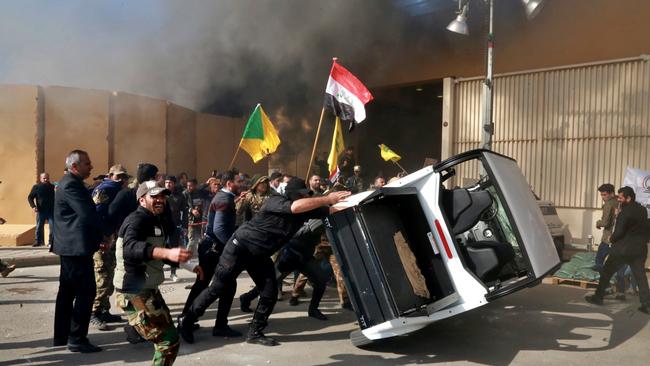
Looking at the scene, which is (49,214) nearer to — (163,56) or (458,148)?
(163,56)

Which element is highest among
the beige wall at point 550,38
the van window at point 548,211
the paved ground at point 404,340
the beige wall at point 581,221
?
the beige wall at point 550,38

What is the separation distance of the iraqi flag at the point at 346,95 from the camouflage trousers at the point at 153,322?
209 inches

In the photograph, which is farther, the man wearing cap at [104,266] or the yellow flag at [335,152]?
the yellow flag at [335,152]

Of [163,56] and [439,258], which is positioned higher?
[163,56]

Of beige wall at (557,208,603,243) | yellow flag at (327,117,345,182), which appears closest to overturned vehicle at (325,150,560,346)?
yellow flag at (327,117,345,182)

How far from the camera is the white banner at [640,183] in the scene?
7.85 meters

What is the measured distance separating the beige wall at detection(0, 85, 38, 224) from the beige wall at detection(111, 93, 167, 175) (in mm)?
1667

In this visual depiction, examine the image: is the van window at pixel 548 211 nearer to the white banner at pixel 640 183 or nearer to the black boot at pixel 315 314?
the white banner at pixel 640 183

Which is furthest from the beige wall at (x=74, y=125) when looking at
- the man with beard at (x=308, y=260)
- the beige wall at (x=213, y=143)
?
the man with beard at (x=308, y=260)

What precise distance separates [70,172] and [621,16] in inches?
425

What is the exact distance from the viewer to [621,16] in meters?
10.8

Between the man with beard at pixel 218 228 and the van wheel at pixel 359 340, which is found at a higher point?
the man with beard at pixel 218 228

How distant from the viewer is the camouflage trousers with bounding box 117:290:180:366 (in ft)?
9.77

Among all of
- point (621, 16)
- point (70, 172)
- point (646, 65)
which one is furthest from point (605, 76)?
point (70, 172)
